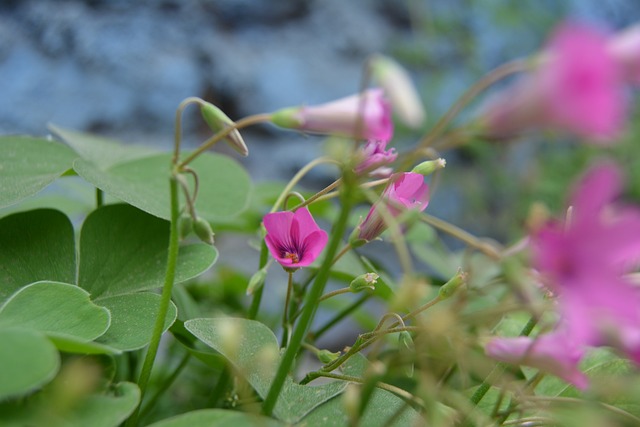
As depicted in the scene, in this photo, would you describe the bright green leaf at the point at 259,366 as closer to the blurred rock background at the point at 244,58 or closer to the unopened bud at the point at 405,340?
the unopened bud at the point at 405,340

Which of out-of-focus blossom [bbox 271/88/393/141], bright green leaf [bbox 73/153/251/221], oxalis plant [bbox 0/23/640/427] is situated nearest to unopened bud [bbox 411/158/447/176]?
oxalis plant [bbox 0/23/640/427]

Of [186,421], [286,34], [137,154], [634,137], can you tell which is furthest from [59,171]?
[634,137]

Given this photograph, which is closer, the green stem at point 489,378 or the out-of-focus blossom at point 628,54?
the out-of-focus blossom at point 628,54

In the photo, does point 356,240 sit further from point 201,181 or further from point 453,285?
point 201,181

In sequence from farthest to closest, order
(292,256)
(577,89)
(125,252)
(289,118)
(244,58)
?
1. (244,58)
2. (125,252)
3. (292,256)
4. (289,118)
5. (577,89)

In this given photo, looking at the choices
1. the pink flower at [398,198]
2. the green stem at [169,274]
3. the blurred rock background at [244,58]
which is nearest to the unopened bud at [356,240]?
the pink flower at [398,198]

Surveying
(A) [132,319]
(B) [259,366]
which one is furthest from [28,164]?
(B) [259,366]
